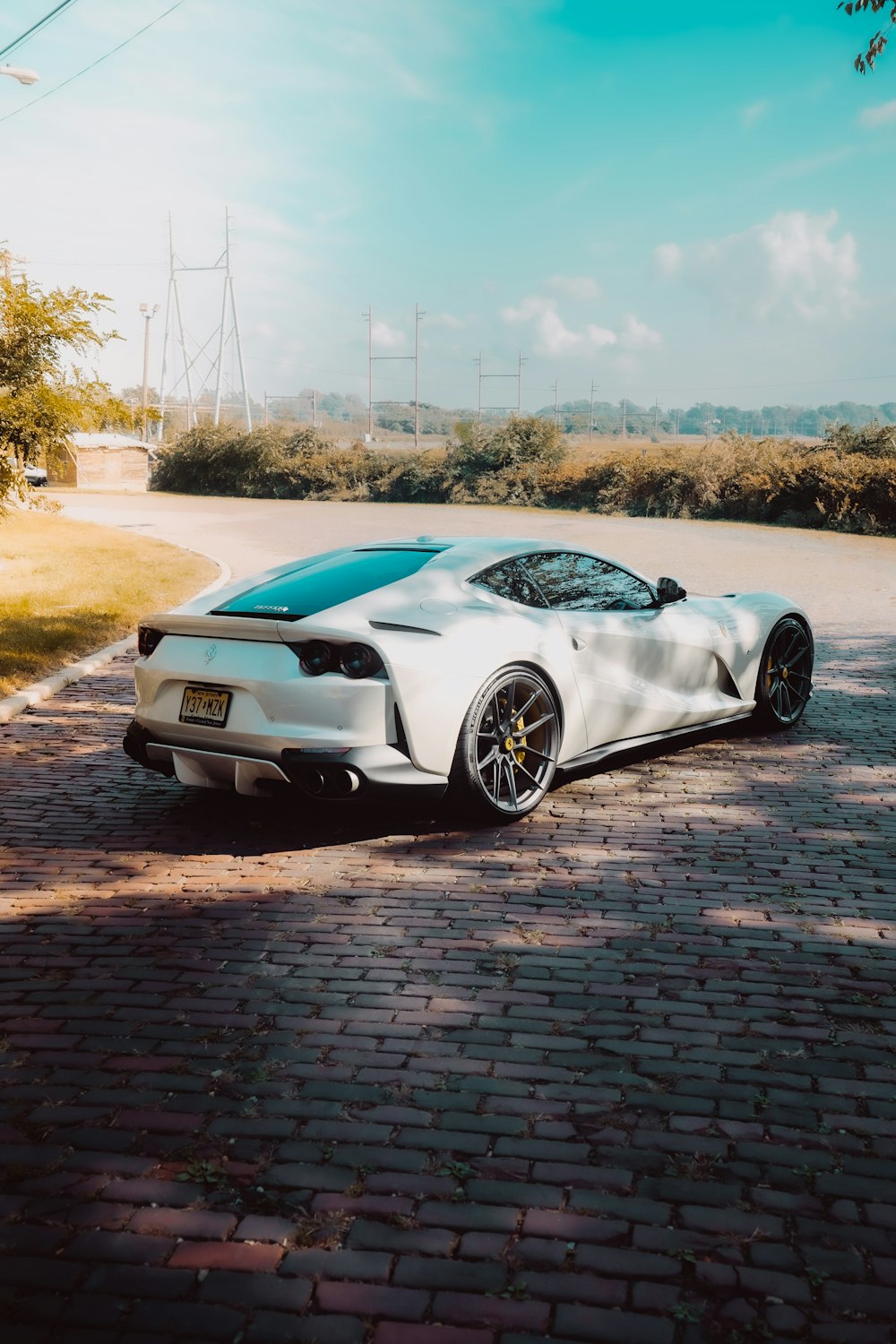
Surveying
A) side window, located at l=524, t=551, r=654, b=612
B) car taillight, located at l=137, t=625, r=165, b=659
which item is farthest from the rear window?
side window, located at l=524, t=551, r=654, b=612

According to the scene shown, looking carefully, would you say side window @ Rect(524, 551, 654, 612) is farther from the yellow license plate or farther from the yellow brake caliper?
the yellow license plate

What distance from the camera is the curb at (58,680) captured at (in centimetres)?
923

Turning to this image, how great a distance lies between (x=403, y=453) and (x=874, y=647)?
145ft

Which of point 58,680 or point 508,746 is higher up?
point 508,746

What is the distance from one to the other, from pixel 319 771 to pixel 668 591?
2711 millimetres

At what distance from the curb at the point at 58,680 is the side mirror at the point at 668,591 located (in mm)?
2877

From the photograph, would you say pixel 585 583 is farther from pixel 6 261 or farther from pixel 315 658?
pixel 6 261

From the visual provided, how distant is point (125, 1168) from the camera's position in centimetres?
306

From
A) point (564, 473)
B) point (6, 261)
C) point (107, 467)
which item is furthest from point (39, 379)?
point (107, 467)

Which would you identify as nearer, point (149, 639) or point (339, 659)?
point (339, 659)

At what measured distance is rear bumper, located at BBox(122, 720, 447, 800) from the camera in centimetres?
556

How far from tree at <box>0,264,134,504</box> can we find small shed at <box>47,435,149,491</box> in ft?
134

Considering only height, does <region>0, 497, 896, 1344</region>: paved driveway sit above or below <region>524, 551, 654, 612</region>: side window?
below

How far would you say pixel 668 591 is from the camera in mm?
7289
